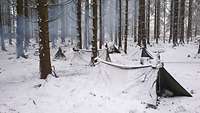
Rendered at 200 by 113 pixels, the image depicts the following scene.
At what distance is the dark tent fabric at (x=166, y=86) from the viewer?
9.19m

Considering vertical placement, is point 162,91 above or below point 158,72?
below

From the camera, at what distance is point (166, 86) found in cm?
930

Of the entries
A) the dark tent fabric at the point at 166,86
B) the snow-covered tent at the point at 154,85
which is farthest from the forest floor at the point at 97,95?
the dark tent fabric at the point at 166,86

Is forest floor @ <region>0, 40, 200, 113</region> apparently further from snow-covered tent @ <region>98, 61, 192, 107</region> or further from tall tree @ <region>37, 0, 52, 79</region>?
tall tree @ <region>37, 0, 52, 79</region>

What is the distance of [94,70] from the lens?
1129 cm

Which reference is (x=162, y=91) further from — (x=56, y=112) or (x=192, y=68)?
(x=192, y=68)

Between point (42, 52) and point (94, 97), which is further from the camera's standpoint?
point (42, 52)

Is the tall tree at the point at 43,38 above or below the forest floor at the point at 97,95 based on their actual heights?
above

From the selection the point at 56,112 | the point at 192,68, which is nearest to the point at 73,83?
the point at 56,112

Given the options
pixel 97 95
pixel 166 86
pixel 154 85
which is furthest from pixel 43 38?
pixel 166 86

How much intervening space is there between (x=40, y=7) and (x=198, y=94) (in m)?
6.60

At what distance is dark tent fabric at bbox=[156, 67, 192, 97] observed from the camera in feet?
30.1

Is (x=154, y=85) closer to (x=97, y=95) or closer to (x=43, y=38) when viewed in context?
(x=97, y=95)

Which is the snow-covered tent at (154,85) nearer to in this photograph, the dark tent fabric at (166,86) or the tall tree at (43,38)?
the dark tent fabric at (166,86)
